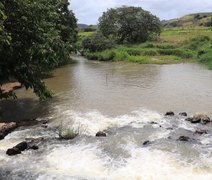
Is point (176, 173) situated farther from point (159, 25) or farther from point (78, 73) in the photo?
point (159, 25)

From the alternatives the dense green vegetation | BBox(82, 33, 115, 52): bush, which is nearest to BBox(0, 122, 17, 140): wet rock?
the dense green vegetation

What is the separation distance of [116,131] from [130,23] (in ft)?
134

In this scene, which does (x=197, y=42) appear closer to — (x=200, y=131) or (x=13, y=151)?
(x=200, y=131)

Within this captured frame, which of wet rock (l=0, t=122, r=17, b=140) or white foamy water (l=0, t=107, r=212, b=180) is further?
wet rock (l=0, t=122, r=17, b=140)

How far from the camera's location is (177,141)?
14.2 meters

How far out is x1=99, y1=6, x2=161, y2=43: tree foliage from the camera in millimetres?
54781

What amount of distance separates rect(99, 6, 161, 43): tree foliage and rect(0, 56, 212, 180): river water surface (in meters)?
26.4

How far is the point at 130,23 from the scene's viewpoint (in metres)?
54.8

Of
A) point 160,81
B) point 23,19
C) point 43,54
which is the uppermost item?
point 23,19

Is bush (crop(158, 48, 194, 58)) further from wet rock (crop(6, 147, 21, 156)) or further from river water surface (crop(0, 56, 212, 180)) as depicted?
wet rock (crop(6, 147, 21, 156))

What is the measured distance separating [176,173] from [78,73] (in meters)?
24.1

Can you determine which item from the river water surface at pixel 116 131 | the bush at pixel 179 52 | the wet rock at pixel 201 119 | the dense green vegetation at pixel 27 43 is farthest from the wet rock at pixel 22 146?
the bush at pixel 179 52

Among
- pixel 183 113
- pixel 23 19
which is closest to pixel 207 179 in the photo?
pixel 183 113

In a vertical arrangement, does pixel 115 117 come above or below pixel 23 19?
below
